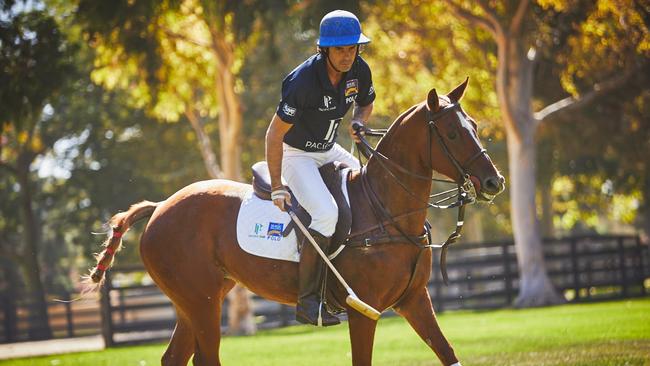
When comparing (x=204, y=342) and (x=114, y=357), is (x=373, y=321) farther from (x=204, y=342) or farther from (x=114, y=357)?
(x=114, y=357)

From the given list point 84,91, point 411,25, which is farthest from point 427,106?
point 84,91

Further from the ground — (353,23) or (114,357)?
(353,23)

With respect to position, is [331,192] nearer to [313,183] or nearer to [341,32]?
[313,183]

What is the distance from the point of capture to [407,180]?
25.3ft

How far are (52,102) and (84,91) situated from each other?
52.6 ft

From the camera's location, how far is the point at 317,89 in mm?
7648

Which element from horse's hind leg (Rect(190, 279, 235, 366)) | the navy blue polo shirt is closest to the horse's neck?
the navy blue polo shirt

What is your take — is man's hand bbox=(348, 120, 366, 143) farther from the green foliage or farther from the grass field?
the green foliage

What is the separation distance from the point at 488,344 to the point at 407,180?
285 inches

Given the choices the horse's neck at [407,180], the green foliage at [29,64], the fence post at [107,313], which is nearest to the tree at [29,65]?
the green foliage at [29,64]

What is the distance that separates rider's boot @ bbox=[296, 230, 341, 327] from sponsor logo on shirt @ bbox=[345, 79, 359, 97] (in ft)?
3.81

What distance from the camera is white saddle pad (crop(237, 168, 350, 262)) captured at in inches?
317

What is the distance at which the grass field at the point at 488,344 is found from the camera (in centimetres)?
1173

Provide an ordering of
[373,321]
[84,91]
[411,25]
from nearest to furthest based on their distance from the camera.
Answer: [373,321], [411,25], [84,91]
